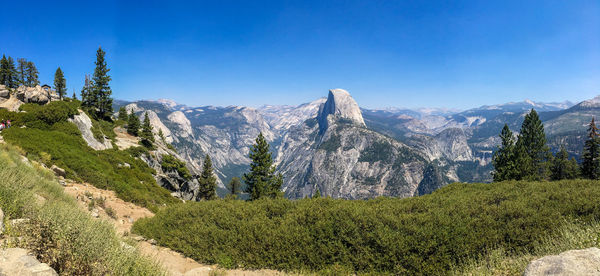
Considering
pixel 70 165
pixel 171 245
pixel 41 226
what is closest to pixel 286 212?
pixel 171 245

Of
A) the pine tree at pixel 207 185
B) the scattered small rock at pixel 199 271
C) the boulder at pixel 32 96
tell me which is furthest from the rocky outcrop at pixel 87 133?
the scattered small rock at pixel 199 271

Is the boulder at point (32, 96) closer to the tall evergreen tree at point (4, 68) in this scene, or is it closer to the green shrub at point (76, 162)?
the green shrub at point (76, 162)

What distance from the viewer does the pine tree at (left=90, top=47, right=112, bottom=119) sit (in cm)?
5197

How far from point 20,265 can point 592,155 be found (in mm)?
81491

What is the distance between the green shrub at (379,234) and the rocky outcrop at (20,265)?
688 centimetres

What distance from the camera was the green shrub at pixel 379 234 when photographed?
969cm

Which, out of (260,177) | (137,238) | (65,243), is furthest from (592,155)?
(65,243)

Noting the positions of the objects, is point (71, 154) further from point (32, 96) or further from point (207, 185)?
point (207, 185)

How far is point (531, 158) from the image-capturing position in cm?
5188

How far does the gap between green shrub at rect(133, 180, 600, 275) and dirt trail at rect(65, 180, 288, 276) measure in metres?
0.39

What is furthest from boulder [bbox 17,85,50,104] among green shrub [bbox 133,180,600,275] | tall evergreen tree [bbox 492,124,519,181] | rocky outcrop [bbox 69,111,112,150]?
tall evergreen tree [bbox 492,124,519,181]

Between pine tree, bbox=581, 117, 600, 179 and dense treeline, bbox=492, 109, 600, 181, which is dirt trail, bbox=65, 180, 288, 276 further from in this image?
pine tree, bbox=581, 117, 600, 179

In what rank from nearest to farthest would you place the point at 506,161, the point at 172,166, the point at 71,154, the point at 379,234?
1. the point at 379,234
2. the point at 71,154
3. the point at 172,166
4. the point at 506,161

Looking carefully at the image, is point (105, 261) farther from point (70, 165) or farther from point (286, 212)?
point (70, 165)
